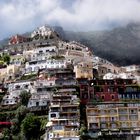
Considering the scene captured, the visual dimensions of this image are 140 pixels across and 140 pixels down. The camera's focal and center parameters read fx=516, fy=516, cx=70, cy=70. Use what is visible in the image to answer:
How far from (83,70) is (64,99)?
1603cm

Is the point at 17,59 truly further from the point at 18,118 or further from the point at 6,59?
the point at 18,118

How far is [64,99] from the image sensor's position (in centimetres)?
7300

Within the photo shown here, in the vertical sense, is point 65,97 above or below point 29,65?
below

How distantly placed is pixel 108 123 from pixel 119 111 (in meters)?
2.41

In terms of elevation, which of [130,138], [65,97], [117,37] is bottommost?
[130,138]

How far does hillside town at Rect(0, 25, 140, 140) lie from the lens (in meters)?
68.6

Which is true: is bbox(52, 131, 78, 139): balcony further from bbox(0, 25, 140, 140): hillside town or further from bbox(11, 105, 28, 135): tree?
bbox(11, 105, 28, 135): tree

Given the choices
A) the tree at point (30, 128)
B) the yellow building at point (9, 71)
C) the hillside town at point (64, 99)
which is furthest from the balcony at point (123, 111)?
the yellow building at point (9, 71)

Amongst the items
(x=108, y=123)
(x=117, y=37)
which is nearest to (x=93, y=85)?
(x=108, y=123)

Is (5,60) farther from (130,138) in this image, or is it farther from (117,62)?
(130,138)

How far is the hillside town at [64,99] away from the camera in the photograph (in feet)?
225

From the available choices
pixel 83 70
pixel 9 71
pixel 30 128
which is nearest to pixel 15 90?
pixel 9 71

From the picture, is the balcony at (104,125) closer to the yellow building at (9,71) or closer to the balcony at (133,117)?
the balcony at (133,117)

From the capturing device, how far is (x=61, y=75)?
83250 mm
